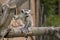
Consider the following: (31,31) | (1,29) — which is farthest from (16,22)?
(1,29)

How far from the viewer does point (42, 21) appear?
5527mm

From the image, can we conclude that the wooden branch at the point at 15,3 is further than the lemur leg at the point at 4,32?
No

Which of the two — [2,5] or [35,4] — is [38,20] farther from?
[2,5]

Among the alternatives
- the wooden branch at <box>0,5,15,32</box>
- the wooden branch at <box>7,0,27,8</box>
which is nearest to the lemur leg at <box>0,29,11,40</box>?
the wooden branch at <box>0,5,15,32</box>

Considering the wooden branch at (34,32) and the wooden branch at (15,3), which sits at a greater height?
the wooden branch at (15,3)

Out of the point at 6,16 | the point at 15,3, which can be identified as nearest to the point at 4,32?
the point at 6,16

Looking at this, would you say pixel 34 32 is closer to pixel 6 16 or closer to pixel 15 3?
pixel 6 16

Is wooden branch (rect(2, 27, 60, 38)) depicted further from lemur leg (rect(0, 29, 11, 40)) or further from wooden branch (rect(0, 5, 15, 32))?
wooden branch (rect(0, 5, 15, 32))

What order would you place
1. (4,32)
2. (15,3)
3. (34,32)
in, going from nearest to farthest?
(15,3) < (4,32) < (34,32)

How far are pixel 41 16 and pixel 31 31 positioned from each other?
3115 millimetres

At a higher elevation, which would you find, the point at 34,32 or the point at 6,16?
the point at 6,16

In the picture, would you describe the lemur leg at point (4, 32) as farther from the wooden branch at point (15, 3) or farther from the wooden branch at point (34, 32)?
the wooden branch at point (15, 3)

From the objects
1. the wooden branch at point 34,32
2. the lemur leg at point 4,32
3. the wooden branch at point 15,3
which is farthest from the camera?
the wooden branch at point 34,32

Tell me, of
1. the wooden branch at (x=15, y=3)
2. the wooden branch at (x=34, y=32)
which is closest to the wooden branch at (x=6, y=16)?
the wooden branch at (x=15, y=3)
